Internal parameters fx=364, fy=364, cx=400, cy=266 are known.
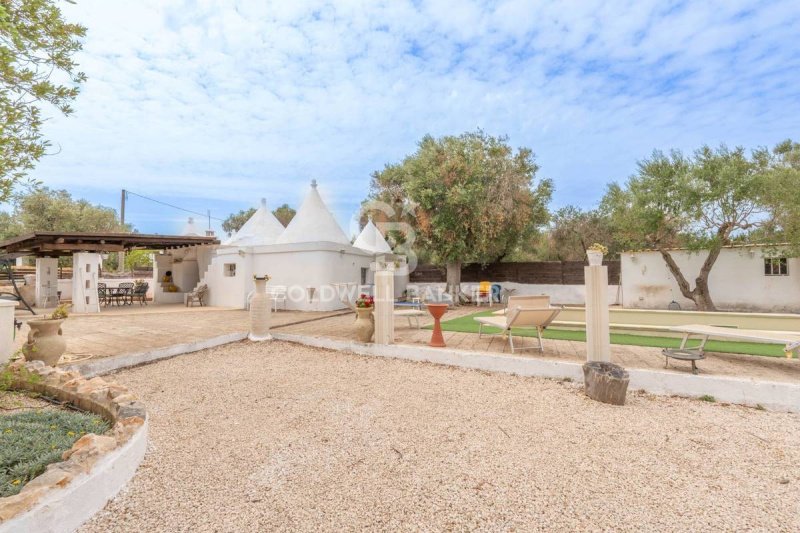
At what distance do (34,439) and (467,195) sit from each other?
489 inches

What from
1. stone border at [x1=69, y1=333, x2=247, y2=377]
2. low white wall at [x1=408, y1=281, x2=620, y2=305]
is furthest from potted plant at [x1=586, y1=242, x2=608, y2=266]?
low white wall at [x1=408, y1=281, x2=620, y2=305]

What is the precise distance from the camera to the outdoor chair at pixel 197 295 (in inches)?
571

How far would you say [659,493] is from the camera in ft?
7.86

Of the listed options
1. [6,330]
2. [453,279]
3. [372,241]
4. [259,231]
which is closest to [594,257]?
[6,330]

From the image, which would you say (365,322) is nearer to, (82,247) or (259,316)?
(259,316)

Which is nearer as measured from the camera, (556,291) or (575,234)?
(556,291)

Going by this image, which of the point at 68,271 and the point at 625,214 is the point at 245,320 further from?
the point at 68,271

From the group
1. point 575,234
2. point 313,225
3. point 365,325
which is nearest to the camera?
point 365,325

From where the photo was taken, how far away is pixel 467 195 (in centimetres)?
1324

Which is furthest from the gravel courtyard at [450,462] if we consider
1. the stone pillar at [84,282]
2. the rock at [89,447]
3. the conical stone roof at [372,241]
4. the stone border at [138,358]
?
the conical stone roof at [372,241]

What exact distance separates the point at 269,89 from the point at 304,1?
113 inches

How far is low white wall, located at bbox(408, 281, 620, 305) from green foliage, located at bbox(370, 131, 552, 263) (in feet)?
11.2

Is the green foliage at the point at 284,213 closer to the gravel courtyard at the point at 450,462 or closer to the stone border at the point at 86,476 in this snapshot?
the gravel courtyard at the point at 450,462

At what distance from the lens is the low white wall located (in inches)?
666
